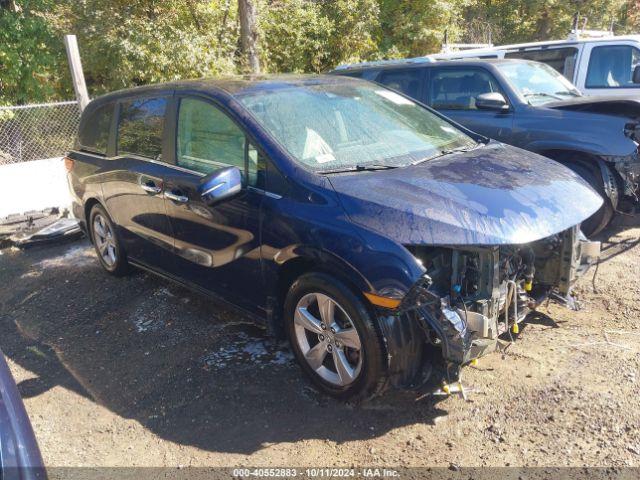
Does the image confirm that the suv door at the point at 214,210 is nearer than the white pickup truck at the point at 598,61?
Yes

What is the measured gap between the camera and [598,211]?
17.3 ft

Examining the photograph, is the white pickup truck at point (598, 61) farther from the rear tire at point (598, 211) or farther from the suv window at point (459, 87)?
the rear tire at point (598, 211)

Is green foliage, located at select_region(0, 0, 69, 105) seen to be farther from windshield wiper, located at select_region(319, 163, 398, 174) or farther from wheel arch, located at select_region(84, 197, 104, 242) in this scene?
windshield wiper, located at select_region(319, 163, 398, 174)

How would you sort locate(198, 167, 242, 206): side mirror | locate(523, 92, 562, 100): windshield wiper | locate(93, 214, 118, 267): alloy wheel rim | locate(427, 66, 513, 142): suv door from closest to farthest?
locate(198, 167, 242, 206): side mirror → locate(93, 214, 118, 267): alloy wheel rim → locate(427, 66, 513, 142): suv door → locate(523, 92, 562, 100): windshield wiper

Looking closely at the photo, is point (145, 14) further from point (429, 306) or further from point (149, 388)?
point (429, 306)

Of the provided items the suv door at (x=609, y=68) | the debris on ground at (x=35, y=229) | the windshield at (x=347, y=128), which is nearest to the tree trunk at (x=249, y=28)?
the debris on ground at (x=35, y=229)

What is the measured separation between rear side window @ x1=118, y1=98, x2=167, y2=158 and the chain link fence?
13.5 feet

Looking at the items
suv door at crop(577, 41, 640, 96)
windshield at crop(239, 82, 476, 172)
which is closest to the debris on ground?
windshield at crop(239, 82, 476, 172)

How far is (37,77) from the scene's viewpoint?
1047cm

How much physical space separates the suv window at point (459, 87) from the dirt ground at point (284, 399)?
2.68m

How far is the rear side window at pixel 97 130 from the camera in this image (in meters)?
5.07

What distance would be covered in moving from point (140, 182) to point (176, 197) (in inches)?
24.5

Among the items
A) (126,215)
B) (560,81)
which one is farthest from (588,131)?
(126,215)

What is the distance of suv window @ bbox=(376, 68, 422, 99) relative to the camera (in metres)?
6.88
